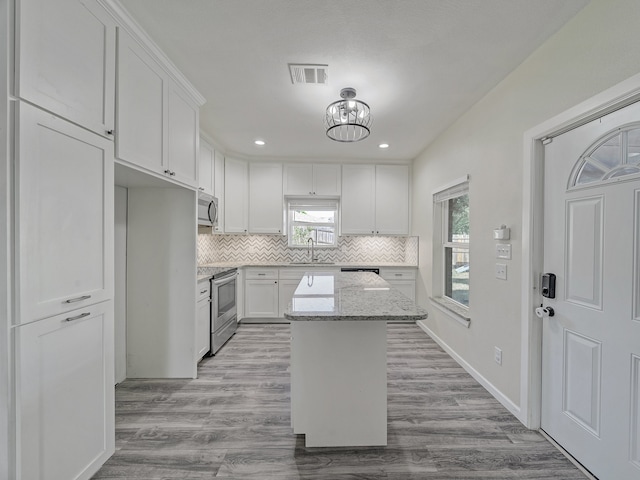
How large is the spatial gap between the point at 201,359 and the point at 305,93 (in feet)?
9.33

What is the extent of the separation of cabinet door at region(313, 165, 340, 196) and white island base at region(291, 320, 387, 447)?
3050mm

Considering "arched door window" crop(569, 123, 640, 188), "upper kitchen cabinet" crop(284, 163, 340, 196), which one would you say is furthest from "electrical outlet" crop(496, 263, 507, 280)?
"upper kitchen cabinet" crop(284, 163, 340, 196)

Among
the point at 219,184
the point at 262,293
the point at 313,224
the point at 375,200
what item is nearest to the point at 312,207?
the point at 313,224

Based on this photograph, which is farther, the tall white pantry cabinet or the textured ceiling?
the textured ceiling

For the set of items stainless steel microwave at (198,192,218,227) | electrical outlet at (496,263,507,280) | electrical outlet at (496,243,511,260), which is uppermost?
stainless steel microwave at (198,192,218,227)

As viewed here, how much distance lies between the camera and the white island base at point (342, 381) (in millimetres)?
1630

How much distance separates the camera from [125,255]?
96.3 inches

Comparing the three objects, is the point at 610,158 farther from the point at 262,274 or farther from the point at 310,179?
the point at 262,274

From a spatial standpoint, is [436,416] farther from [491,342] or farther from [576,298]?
[576,298]

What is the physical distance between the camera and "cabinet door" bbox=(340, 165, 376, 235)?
14.5 feet

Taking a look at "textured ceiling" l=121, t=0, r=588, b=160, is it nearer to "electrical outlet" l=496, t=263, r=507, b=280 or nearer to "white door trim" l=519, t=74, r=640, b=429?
"white door trim" l=519, t=74, r=640, b=429

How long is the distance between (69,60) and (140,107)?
1.64ft

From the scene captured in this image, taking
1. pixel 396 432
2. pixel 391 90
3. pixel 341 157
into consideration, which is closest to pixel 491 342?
pixel 396 432

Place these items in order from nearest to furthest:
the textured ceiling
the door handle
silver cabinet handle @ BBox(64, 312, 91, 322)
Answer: silver cabinet handle @ BBox(64, 312, 91, 322) < the textured ceiling < the door handle
